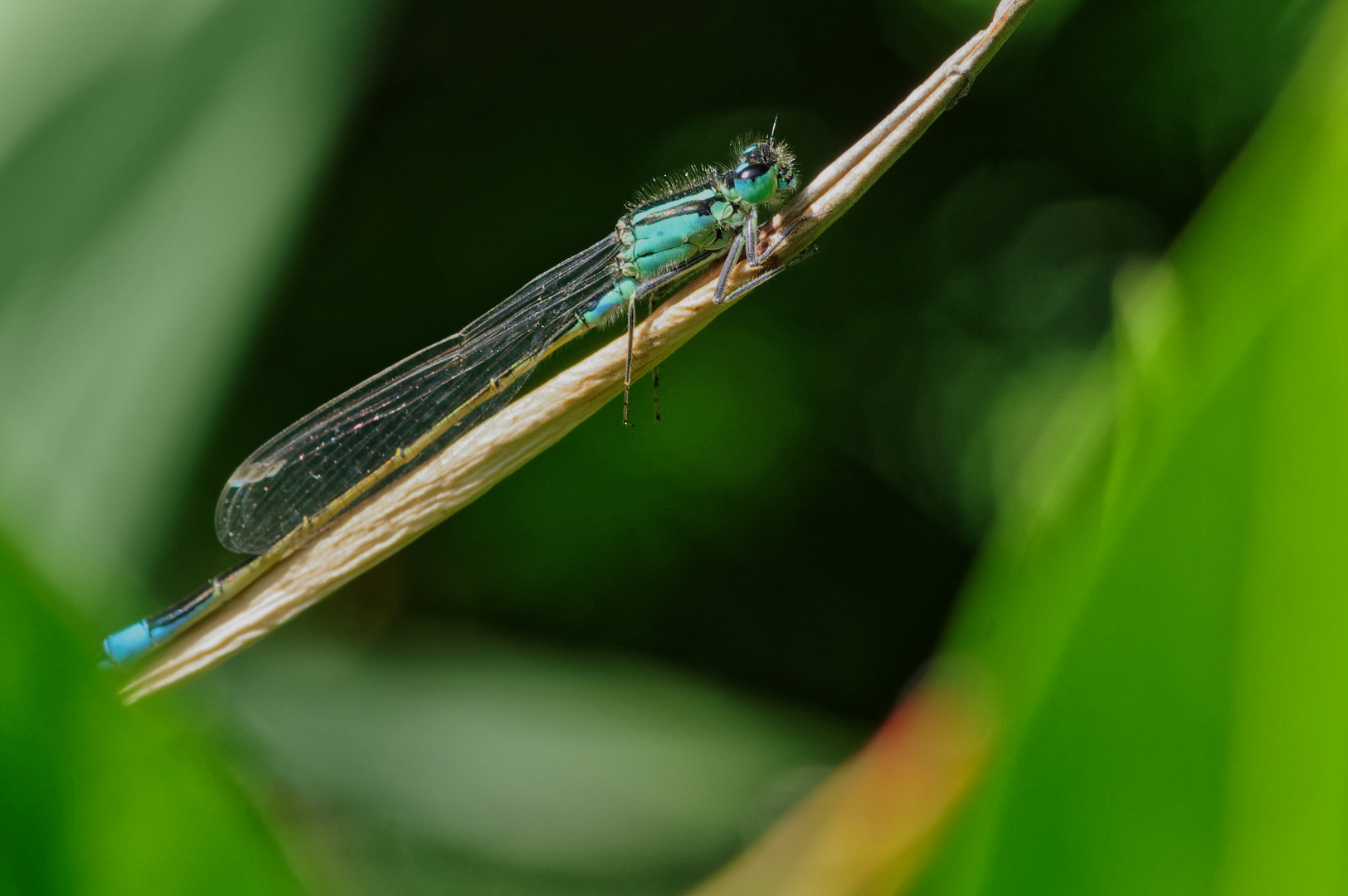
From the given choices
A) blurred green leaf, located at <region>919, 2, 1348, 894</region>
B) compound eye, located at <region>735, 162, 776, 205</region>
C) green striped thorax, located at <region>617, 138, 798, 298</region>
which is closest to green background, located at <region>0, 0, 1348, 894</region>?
green striped thorax, located at <region>617, 138, 798, 298</region>

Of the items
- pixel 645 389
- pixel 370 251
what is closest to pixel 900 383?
pixel 645 389

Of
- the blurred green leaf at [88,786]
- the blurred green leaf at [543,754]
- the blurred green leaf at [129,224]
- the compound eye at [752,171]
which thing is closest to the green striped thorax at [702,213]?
the compound eye at [752,171]

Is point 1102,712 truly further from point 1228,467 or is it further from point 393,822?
point 393,822

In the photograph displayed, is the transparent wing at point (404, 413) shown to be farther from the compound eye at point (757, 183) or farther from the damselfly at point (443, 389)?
the compound eye at point (757, 183)

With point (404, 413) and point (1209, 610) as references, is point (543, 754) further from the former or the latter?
point (1209, 610)

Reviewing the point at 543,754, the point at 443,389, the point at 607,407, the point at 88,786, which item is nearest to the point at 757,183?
the point at 607,407

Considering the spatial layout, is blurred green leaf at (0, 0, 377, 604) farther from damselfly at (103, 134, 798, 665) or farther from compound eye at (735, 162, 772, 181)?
compound eye at (735, 162, 772, 181)
